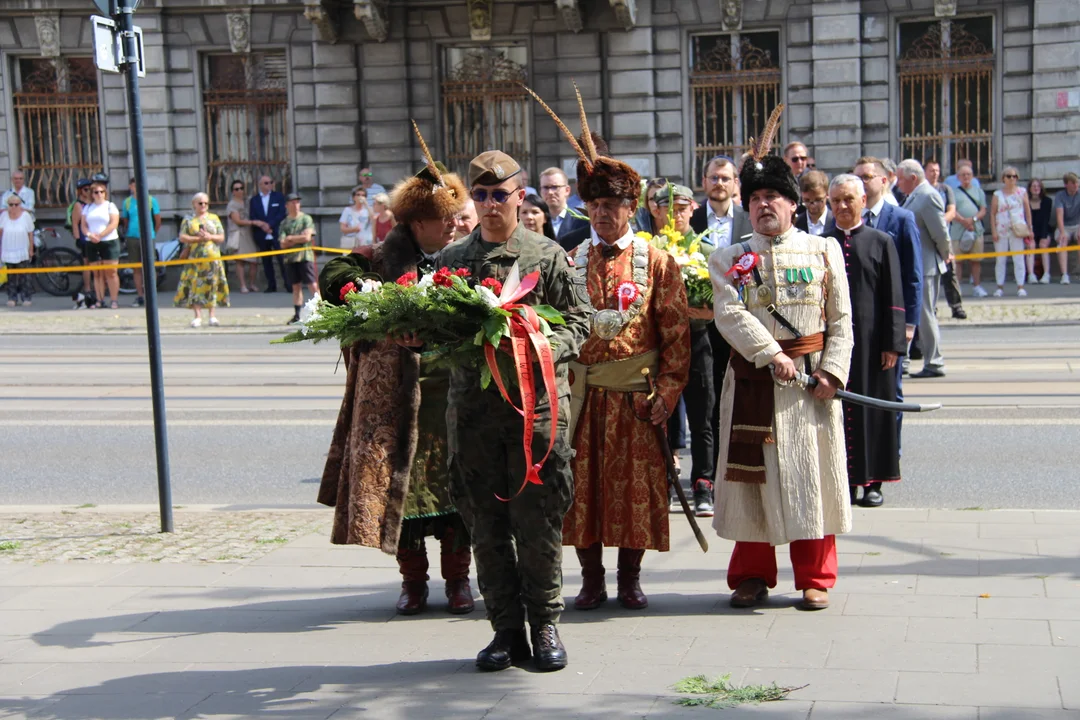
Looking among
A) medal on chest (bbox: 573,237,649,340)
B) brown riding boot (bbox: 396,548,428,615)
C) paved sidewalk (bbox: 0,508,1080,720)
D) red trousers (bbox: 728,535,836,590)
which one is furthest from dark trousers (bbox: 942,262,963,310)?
brown riding boot (bbox: 396,548,428,615)

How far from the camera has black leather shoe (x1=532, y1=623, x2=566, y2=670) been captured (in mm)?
5125

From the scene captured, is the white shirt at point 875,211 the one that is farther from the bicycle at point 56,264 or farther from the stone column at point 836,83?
the bicycle at point 56,264

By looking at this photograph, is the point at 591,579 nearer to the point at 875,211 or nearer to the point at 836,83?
the point at 875,211

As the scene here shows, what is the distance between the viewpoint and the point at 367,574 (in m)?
6.73

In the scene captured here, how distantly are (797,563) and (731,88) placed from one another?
20.1 meters

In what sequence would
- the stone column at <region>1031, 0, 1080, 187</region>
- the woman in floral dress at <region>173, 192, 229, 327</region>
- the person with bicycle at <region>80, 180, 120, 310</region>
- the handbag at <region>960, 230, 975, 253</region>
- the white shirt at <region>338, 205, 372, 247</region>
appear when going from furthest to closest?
the stone column at <region>1031, 0, 1080, 187</region>, the person with bicycle at <region>80, 180, 120, 310</region>, the white shirt at <region>338, 205, 372, 247</region>, the handbag at <region>960, 230, 975, 253</region>, the woman in floral dress at <region>173, 192, 229, 327</region>

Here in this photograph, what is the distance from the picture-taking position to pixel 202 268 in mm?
19016

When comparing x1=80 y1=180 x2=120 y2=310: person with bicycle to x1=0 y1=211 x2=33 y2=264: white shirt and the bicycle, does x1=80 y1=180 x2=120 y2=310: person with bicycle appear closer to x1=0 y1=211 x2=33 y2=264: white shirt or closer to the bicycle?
x1=0 y1=211 x2=33 y2=264: white shirt

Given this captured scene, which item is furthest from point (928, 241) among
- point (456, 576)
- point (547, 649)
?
point (547, 649)

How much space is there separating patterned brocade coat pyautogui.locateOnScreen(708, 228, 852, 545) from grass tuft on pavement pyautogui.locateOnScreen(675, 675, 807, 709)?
1060mm

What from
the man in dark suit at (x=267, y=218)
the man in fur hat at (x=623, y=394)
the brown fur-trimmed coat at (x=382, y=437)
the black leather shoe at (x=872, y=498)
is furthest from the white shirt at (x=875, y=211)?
the man in dark suit at (x=267, y=218)

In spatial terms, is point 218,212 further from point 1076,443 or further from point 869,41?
point 1076,443

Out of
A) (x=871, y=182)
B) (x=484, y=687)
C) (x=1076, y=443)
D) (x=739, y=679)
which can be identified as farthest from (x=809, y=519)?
(x=1076, y=443)

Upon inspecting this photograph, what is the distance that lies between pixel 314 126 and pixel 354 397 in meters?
20.8
